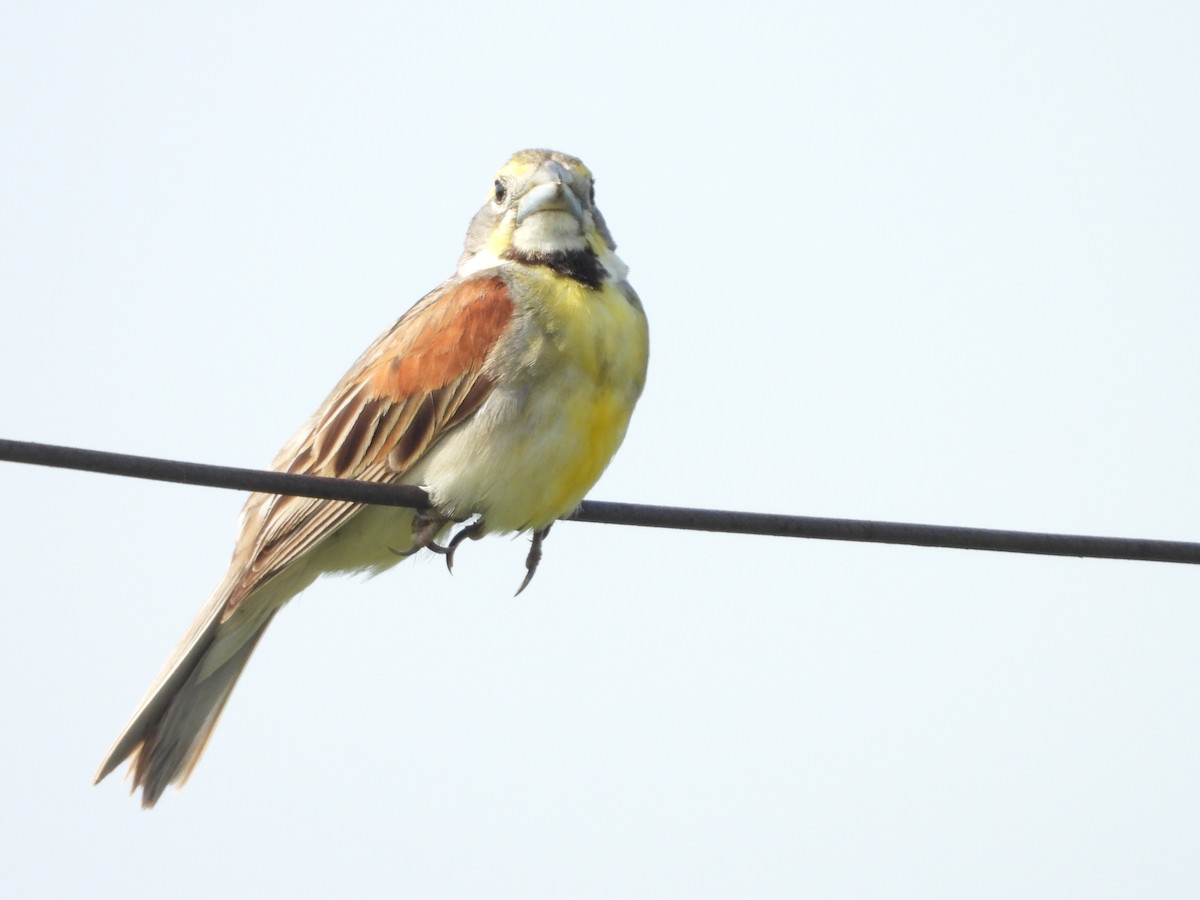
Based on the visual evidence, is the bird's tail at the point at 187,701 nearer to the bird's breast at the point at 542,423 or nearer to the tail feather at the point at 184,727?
the tail feather at the point at 184,727

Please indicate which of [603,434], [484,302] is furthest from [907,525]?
[484,302]

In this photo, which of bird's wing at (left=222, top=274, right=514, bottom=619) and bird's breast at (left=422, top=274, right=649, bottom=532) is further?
bird's wing at (left=222, top=274, right=514, bottom=619)

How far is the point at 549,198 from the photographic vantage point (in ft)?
27.3

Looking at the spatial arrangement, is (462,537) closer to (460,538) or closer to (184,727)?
(460,538)

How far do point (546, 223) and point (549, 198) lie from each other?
121mm

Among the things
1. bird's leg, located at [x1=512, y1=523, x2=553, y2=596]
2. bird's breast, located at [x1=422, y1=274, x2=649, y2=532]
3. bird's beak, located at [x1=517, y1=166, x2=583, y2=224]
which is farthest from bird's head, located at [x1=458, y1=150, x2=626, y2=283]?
bird's leg, located at [x1=512, y1=523, x2=553, y2=596]

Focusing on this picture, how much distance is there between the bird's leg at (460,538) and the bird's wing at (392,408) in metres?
0.43

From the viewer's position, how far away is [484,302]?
787 centimetres

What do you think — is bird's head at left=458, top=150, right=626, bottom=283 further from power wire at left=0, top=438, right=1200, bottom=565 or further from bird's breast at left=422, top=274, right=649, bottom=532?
power wire at left=0, top=438, right=1200, bottom=565

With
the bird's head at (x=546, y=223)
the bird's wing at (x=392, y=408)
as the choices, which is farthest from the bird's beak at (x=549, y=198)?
the bird's wing at (x=392, y=408)

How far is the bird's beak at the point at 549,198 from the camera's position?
27.3 feet

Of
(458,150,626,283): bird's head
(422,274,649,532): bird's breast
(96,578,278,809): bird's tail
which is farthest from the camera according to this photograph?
(96,578,278,809): bird's tail

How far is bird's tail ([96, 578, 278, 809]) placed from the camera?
861 cm

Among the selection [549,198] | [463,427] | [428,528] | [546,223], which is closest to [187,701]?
[428,528]
